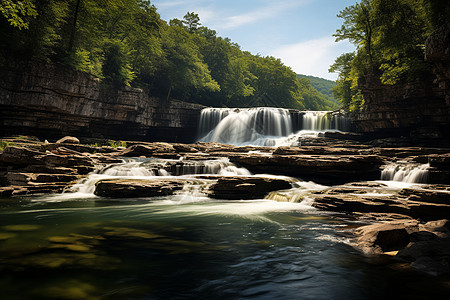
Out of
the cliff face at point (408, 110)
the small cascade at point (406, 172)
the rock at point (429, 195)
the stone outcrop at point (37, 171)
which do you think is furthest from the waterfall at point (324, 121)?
the stone outcrop at point (37, 171)

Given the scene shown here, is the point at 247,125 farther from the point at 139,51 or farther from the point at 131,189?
the point at 131,189

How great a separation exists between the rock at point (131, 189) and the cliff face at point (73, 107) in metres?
16.4

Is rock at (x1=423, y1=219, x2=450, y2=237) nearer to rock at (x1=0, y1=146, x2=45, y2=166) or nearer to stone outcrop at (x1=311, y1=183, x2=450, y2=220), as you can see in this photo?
stone outcrop at (x1=311, y1=183, x2=450, y2=220)

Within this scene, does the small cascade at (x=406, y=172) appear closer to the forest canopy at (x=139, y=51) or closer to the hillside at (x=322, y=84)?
the forest canopy at (x=139, y=51)

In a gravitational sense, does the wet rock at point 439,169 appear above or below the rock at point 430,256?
above

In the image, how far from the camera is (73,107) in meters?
25.8

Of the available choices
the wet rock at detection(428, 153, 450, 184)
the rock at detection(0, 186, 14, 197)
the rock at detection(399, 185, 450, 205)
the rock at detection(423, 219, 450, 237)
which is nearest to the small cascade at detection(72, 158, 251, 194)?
the rock at detection(0, 186, 14, 197)

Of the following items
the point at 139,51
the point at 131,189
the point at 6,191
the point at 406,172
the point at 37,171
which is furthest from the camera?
the point at 139,51

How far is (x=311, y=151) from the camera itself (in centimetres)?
1781

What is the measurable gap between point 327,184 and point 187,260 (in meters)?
11.3

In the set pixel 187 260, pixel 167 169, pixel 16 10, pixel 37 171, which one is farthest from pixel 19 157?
pixel 187 260

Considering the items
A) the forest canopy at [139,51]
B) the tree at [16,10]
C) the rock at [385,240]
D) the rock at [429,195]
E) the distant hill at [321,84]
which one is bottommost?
the rock at [385,240]

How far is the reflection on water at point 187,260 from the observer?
3.51 metres

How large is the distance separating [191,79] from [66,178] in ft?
92.2
